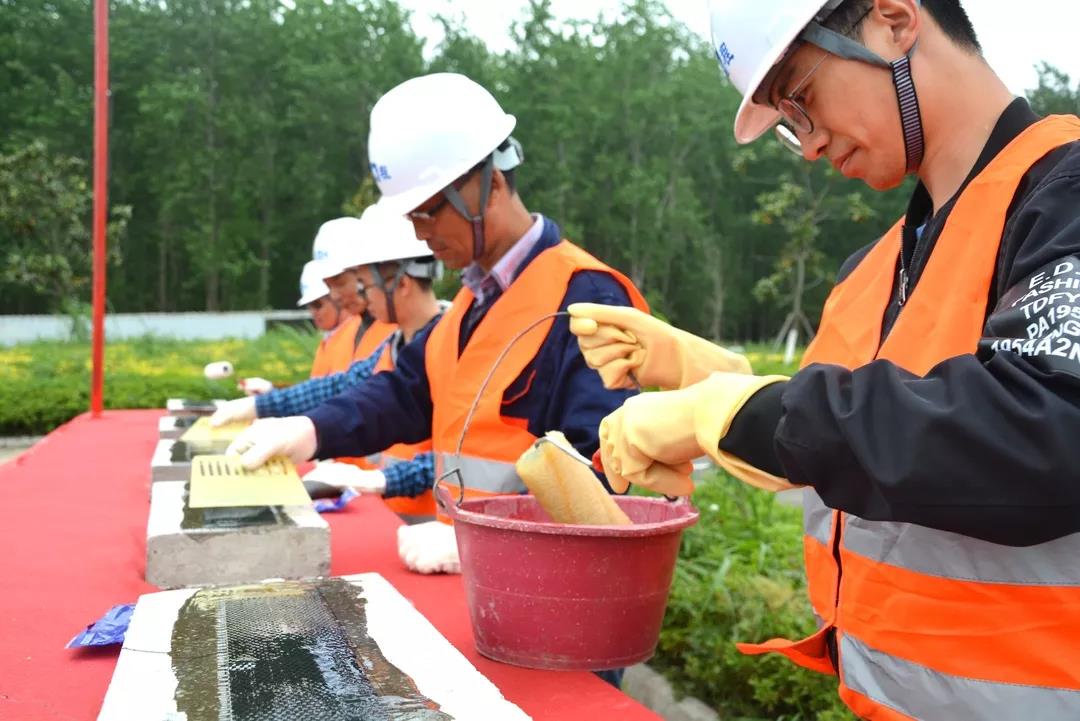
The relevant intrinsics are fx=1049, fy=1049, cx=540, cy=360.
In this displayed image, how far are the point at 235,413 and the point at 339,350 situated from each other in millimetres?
2687

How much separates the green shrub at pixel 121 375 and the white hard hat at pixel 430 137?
8664 mm

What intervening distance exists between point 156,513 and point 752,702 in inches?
82.3

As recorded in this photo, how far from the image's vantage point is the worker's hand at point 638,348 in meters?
1.79

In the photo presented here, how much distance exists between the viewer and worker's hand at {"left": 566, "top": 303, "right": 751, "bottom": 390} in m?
1.79

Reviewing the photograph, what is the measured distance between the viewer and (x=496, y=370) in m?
2.54

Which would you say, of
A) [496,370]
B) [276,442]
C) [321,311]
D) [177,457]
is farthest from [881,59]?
[321,311]

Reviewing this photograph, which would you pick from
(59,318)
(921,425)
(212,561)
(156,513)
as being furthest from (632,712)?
(59,318)

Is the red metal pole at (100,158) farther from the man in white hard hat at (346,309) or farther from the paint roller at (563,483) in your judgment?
the paint roller at (563,483)

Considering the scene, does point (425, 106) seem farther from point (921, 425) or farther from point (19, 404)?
point (19, 404)

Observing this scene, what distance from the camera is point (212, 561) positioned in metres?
2.14

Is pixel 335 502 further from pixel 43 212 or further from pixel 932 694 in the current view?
pixel 43 212

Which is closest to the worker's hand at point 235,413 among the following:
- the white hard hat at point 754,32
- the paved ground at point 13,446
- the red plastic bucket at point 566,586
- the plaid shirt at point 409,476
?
the plaid shirt at point 409,476

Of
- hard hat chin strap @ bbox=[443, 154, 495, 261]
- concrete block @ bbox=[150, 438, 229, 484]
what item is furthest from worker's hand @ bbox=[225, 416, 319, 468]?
hard hat chin strap @ bbox=[443, 154, 495, 261]

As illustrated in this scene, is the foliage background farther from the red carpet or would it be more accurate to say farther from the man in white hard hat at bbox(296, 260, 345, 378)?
the red carpet
